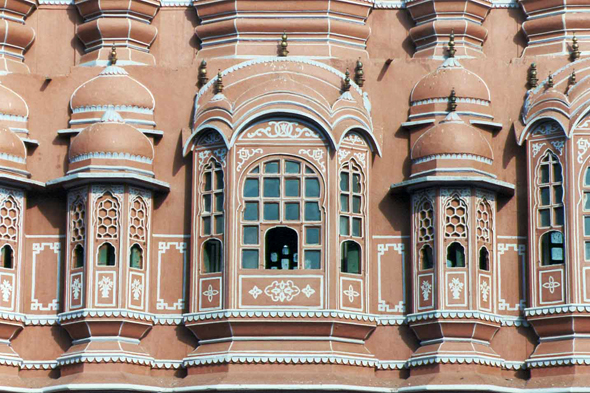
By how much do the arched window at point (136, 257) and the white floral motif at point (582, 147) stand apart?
22.1 feet

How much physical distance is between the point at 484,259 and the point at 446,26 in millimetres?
3898

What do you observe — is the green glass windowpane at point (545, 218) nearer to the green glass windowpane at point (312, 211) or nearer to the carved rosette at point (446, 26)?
the carved rosette at point (446, 26)

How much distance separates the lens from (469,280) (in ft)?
94.8

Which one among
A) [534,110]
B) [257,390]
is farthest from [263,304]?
[534,110]

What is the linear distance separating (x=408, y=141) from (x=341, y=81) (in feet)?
4.53

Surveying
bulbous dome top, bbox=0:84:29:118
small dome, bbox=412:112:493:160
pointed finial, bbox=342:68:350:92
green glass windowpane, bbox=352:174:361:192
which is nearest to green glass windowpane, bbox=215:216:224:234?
green glass windowpane, bbox=352:174:361:192

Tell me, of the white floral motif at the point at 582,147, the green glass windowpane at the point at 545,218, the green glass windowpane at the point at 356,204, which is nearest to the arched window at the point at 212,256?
the green glass windowpane at the point at 356,204

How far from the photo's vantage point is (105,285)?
29078 mm

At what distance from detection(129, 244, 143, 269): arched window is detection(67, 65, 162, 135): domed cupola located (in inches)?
72.0

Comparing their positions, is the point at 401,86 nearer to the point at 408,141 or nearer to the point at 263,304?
the point at 408,141

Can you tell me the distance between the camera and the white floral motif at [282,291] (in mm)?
28750

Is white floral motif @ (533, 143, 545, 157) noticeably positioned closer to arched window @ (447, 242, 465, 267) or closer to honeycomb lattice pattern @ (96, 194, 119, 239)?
arched window @ (447, 242, 465, 267)

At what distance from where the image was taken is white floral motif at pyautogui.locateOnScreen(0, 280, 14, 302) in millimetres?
29312

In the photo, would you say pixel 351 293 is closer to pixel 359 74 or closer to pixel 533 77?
pixel 359 74
